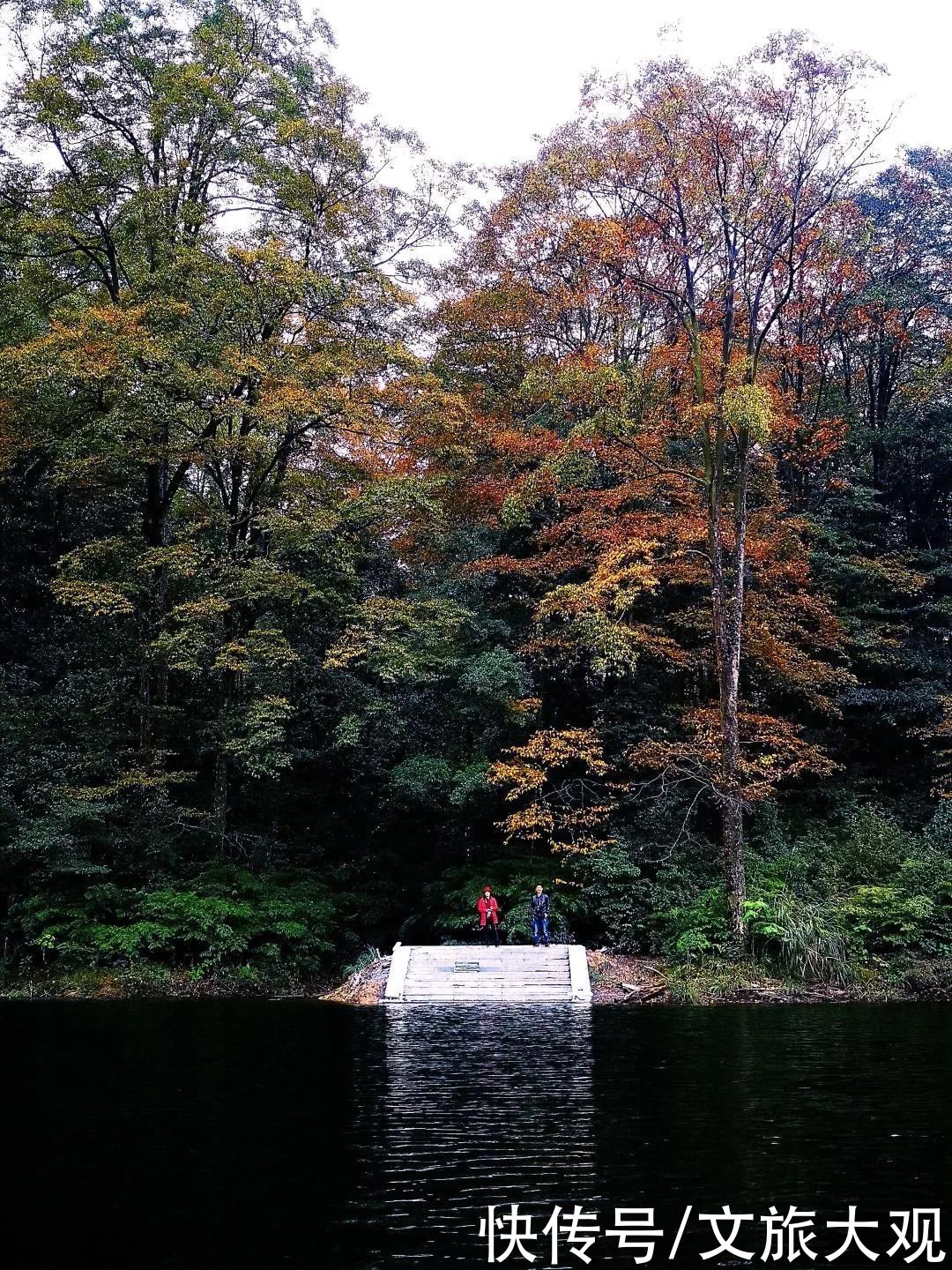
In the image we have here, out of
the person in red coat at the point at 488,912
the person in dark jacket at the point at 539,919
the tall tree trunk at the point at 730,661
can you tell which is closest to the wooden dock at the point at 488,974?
the person in dark jacket at the point at 539,919

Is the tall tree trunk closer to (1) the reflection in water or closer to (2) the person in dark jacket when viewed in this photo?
(2) the person in dark jacket

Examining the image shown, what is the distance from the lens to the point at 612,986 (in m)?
18.2

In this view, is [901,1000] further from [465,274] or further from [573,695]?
[465,274]

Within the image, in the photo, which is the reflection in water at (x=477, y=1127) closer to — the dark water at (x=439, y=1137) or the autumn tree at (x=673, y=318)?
the dark water at (x=439, y=1137)

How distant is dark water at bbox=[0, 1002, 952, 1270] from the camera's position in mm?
5668

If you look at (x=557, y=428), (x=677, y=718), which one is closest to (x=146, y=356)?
(x=557, y=428)

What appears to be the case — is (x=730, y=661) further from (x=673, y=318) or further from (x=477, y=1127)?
(x=477, y=1127)

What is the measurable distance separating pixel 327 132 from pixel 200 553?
10478mm

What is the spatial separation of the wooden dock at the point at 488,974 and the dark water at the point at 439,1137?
405 centimetres

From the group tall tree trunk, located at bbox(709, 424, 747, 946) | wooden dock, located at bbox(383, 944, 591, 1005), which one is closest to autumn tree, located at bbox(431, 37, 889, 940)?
tall tree trunk, located at bbox(709, 424, 747, 946)

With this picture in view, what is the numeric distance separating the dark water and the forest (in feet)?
25.1

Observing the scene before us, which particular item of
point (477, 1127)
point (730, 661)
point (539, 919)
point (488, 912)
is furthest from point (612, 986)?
point (477, 1127)

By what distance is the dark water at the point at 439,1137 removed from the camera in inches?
223

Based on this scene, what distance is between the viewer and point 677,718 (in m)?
23.6
